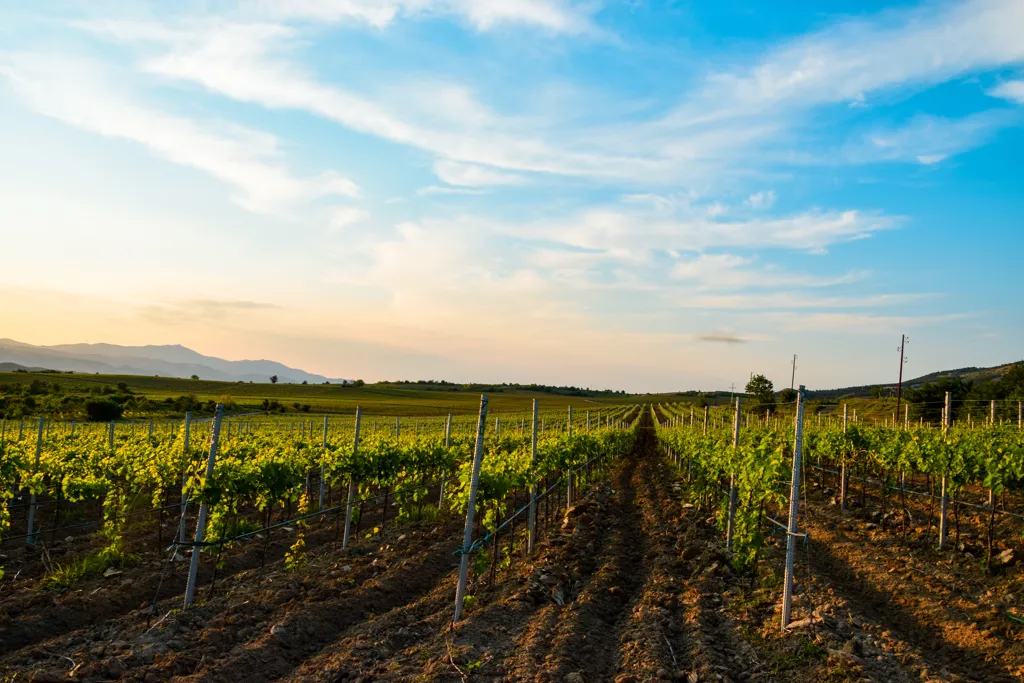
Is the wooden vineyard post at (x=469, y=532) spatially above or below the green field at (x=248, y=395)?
above

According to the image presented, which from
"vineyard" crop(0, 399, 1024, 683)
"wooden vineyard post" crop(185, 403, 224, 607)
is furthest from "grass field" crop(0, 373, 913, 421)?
"wooden vineyard post" crop(185, 403, 224, 607)

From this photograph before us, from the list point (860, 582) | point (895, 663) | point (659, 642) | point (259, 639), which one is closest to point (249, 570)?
point (259, 639)

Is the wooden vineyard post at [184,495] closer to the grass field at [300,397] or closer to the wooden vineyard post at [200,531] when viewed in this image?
the wooden vineyard post at [200,531]

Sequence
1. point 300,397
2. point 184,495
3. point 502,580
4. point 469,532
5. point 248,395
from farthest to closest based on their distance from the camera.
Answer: point 300,397, point 248,395, point 184,495, point 502,580, point 469,532

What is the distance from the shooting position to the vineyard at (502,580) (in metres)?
6.23

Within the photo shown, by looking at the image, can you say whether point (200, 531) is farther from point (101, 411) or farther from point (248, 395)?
point (248, 395)

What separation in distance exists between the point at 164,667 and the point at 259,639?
3.40 ft

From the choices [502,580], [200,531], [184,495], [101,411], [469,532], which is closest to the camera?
[469,532]

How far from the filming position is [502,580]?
9.29 meters

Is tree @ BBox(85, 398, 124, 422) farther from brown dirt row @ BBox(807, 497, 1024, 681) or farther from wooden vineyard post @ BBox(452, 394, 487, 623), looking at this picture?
brown dirt row @ BBox(807, 497, 1024, 681)

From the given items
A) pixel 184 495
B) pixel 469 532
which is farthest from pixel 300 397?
pixel 469 532

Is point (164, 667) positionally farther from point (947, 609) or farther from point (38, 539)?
point (947, 609)

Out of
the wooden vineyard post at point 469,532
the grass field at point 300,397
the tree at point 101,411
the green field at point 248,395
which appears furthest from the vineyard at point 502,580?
the green field at point 248,395

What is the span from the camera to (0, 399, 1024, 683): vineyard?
6227 millimetres
